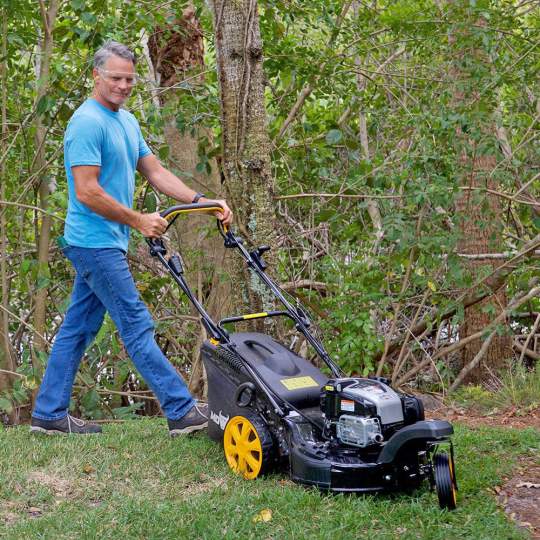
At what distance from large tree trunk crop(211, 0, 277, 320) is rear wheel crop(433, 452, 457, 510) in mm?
2040

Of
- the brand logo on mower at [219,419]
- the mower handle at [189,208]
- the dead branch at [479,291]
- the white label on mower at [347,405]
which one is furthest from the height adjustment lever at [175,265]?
the dead branch at [479,291]

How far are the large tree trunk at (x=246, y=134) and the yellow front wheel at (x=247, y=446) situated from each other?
4.17 ft

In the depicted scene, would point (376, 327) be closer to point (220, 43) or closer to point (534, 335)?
point (534, 335)

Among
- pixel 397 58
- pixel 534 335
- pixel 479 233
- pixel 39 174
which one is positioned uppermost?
pixel 397 58

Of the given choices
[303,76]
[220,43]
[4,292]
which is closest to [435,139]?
[303,76]

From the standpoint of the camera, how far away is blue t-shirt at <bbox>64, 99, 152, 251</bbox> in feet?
15.2

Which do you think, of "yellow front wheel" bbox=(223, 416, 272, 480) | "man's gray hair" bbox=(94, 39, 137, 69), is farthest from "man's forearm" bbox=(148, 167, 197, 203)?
"yellow front wheel" bbox=(223, 416, 272, 480)

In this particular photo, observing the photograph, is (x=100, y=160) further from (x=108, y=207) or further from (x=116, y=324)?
(x=116, y=324)

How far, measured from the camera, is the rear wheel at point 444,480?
3.74 metres

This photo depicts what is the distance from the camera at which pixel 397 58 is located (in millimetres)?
8125

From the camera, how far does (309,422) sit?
4254mm

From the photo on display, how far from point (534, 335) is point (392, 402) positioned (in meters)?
4.65

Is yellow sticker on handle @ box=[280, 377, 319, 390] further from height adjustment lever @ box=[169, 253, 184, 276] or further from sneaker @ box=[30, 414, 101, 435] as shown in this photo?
sneaker @ box=[30, 414, 101, 435]

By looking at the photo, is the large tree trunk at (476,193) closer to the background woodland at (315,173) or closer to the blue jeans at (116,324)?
the background woodland at (315,173)
